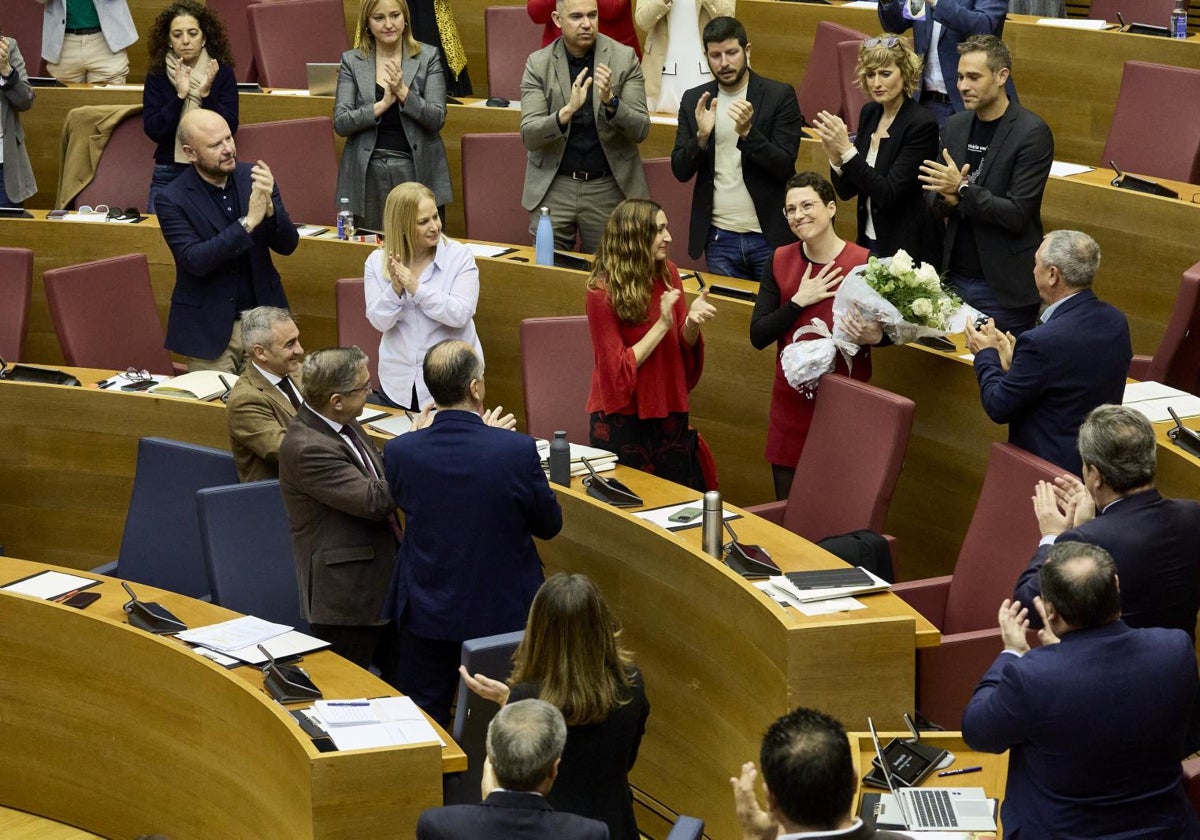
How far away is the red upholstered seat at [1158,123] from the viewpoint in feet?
23.2

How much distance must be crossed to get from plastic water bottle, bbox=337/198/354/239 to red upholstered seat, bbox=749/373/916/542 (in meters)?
2.67

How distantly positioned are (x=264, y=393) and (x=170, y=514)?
1.93ft

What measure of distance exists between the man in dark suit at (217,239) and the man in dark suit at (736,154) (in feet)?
5.36

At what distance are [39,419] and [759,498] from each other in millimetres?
2886

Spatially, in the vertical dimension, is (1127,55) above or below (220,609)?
above

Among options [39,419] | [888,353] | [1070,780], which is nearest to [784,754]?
[1070,780]

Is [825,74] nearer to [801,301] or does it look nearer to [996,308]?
[996,308]

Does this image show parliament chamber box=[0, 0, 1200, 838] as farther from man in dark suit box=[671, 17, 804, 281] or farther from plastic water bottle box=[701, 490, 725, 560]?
man in dark suit box=[671, 17, 804, 281]

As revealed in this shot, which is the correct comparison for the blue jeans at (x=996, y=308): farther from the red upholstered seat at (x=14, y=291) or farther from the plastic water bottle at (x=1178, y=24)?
the red upholstered seat at (x=14, y=291)

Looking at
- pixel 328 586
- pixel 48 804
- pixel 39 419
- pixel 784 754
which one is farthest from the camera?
pixel 39 419

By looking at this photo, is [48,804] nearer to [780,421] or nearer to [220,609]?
[220,609]

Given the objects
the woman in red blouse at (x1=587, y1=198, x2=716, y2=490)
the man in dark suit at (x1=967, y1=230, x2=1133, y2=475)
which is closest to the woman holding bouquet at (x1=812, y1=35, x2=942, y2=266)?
the woman in red blouse at (x1=587, y1=198, x2=716, y2=490)

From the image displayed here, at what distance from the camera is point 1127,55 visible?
7.66 m

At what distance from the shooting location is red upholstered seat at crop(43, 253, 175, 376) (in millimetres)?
6410
